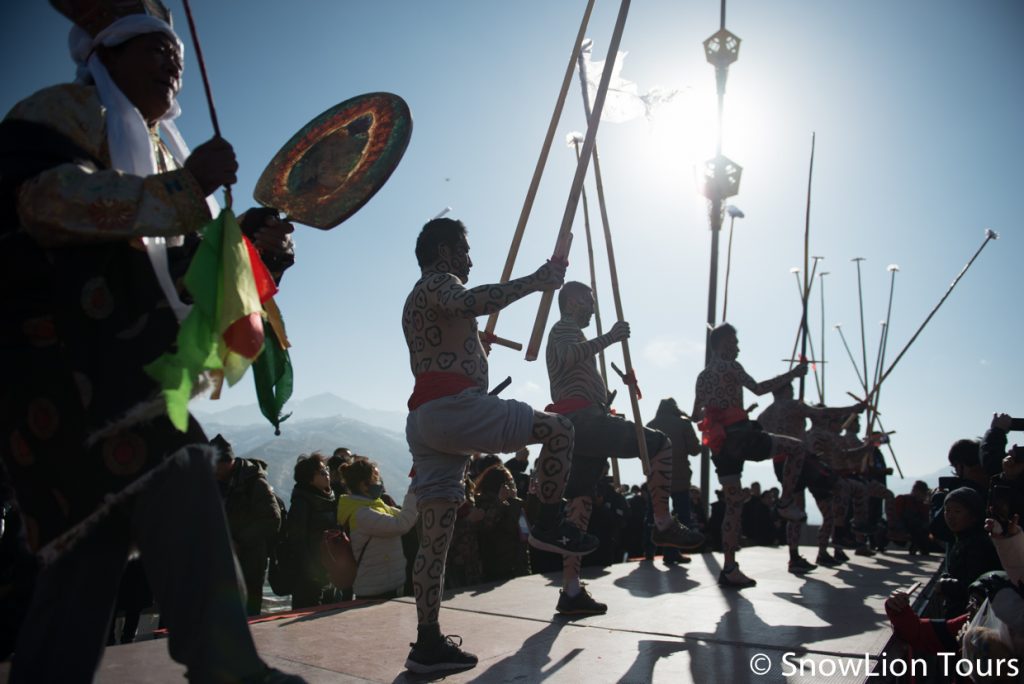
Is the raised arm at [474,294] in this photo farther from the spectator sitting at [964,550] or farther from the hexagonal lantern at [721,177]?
the hexagonal lantern at [721,177]

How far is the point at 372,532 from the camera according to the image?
207 inches

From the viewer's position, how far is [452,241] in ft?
10.9

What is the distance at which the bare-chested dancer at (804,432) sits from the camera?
7.26 m

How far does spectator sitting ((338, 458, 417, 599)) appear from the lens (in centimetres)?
518

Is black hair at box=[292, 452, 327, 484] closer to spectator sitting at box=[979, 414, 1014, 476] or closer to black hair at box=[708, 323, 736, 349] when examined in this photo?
black hair at box=[708, 323, 736, 349]

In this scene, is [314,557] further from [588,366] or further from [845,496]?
[845,496]

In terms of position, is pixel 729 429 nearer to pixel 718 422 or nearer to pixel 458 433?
pixel 718 422

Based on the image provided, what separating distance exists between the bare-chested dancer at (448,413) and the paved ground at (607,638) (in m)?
0.33

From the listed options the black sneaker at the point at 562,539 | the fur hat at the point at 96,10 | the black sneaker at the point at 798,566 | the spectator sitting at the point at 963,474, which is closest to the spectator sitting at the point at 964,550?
the spectator sitting at the point at 963,474

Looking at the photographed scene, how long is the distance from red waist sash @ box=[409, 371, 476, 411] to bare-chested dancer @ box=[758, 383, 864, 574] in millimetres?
5103

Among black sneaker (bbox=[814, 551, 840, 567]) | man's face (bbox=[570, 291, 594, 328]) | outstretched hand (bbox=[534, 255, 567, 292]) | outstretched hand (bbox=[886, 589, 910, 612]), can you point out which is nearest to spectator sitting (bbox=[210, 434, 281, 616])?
man's face (bbox=[570, 291, 594, 328])

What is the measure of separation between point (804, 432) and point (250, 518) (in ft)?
19.2

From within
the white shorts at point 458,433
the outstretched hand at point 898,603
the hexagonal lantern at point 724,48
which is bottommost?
the outstretched hand at point 898,603

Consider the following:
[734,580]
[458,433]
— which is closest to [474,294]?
[458,433]
